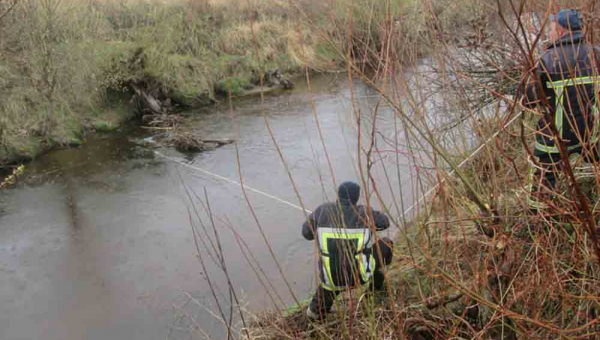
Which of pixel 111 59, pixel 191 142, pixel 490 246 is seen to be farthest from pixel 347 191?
pixel 111 59

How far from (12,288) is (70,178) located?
13.4ft

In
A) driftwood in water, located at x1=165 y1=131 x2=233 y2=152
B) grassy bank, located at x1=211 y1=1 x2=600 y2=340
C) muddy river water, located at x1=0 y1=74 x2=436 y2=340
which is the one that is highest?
grassy bank, located at x1=211 y1=1 x2=600 y2=340

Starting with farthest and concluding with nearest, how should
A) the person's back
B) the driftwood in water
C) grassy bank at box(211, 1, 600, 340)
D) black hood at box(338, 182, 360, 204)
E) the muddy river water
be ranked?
the driftwood in water
the muddy river water
black hood at box(338, 182, 360, 204)
the person's back
grassy bank at box(211, 1, 600, 340)

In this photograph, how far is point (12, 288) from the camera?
256 inches

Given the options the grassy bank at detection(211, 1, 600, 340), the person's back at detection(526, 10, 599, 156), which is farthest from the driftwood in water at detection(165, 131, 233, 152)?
the person's back at detection(526, 10, 599, 156)

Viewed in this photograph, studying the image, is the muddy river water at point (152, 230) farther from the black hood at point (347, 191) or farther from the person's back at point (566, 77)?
the person's back at point (566, 77)

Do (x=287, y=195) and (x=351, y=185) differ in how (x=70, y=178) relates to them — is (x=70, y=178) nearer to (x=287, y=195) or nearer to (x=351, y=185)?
Result: (x=287, y=195)

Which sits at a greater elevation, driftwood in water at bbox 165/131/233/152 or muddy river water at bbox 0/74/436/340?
driftwood in water at bbox 165/131/233/152

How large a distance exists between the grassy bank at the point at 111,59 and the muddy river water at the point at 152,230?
1042 mm

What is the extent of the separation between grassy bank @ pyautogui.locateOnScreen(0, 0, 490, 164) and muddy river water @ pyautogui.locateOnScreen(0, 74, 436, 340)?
1.04 meters

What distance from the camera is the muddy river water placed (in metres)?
5.74

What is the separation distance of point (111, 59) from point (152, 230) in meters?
8.11

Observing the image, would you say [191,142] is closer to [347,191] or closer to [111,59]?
[111,59]

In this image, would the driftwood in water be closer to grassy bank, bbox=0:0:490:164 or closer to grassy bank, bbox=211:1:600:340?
grassy bank, bbox=0:0:490:164
